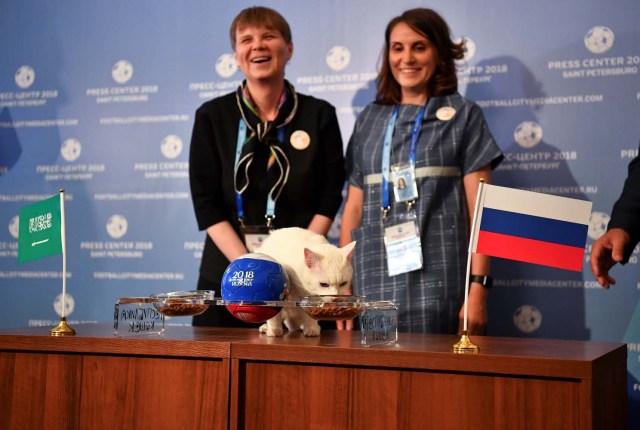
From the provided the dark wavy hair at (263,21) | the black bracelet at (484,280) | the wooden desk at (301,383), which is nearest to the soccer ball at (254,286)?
the wooden desk at (301,383)

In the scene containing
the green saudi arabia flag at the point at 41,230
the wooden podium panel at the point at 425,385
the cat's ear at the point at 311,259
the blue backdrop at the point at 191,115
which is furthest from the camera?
the blue backdrop at the point at 191,115

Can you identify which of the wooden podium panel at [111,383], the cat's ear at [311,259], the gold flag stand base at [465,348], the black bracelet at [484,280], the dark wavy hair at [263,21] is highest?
the dark wavy hair at [263,21]

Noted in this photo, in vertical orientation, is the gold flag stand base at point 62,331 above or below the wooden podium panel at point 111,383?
above

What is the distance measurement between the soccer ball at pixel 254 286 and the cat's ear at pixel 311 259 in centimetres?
9

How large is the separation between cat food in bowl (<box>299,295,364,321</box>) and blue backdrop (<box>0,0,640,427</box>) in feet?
5.48

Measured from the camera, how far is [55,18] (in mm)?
4043

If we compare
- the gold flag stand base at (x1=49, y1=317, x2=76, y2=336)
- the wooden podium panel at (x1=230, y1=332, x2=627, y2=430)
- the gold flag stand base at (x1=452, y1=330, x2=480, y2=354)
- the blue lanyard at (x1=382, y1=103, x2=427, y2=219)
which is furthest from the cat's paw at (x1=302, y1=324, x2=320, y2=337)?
the blue lanyard at (x1=382, y1=103, x2=427, y2=219)

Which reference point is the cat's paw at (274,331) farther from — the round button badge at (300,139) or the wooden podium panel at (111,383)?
the round button badge at (300,139)

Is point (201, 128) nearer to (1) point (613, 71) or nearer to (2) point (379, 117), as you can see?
(2) point (379, 117)

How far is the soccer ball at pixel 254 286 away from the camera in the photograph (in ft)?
5.78

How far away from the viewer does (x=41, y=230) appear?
205 cm

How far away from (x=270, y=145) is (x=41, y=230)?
917 millimetres

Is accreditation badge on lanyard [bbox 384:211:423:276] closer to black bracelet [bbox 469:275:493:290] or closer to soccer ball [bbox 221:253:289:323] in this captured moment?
black bracelet [bbox 469:275:493:290]

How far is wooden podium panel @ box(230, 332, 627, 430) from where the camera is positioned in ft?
4.65
